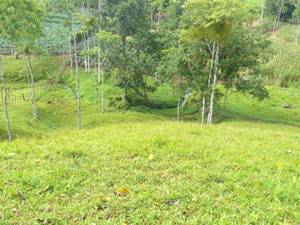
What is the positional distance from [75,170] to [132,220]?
2.07 meters

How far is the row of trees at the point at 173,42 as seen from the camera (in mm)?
15633

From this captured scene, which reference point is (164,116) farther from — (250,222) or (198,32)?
(250,222)

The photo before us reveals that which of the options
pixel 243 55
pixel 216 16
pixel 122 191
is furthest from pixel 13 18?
pixel 243 55

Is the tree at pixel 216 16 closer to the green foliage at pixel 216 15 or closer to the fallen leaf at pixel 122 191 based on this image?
the green foliage at pixel 216 15

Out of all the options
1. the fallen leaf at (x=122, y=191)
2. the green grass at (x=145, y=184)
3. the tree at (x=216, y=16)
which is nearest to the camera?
the green grass at (x=145, y=184)

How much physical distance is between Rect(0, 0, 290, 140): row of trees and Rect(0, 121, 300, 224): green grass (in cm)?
1013

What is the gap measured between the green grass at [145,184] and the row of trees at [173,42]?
10.1 metres

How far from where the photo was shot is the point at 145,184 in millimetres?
4695

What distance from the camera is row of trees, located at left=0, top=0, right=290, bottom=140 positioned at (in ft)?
51.3

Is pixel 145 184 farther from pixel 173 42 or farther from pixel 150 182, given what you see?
pixel 173 42

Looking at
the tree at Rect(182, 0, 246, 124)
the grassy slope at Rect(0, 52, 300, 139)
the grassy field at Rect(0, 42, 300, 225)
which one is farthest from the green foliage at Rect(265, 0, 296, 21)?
the grassy field at Rect(0, 42, 300, 225)

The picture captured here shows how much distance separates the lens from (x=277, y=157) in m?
6.70

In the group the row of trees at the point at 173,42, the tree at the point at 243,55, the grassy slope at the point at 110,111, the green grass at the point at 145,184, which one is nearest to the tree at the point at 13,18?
the row of trees at the point at 173,42

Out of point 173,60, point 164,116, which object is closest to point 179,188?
point 173,60
